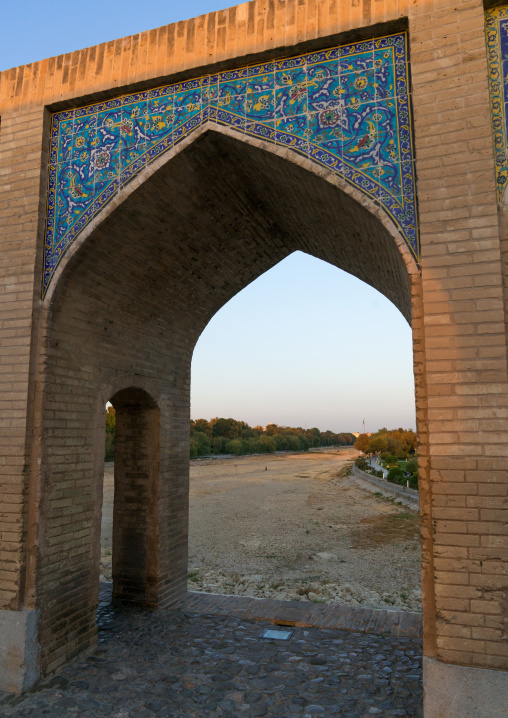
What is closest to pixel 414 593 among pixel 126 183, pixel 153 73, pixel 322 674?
pixel 322 674

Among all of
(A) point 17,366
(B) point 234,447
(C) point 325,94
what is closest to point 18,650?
(A) point 17,366

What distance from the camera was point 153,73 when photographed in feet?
15.2

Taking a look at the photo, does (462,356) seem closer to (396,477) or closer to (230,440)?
(396,477)

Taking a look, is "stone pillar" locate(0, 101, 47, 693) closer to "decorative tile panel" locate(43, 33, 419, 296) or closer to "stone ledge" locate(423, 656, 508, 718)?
"decorative tile panel" locate(43, 33, 419, 296)

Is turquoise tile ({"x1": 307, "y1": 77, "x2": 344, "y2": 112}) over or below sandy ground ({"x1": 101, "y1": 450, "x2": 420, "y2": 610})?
over

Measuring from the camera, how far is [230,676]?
4.37m

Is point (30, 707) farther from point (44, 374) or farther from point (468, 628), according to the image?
point (468, 628)

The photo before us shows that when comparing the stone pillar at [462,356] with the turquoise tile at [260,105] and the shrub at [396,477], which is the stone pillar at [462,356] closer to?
the turquoise tile at [260,105]

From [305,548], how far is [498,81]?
9.52 meters

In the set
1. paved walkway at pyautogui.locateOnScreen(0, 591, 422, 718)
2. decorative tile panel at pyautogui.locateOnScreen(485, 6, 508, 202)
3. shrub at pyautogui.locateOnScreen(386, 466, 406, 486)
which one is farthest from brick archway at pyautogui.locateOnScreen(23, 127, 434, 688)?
shrub at pyautogui.locateOnScreen(386, 466, 406, 486)

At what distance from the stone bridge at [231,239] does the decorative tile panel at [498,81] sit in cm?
2

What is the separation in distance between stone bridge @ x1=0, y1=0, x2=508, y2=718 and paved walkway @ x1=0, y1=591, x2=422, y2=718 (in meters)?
0.36

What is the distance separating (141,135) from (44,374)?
2254 mm

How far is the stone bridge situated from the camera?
332 centimetres
